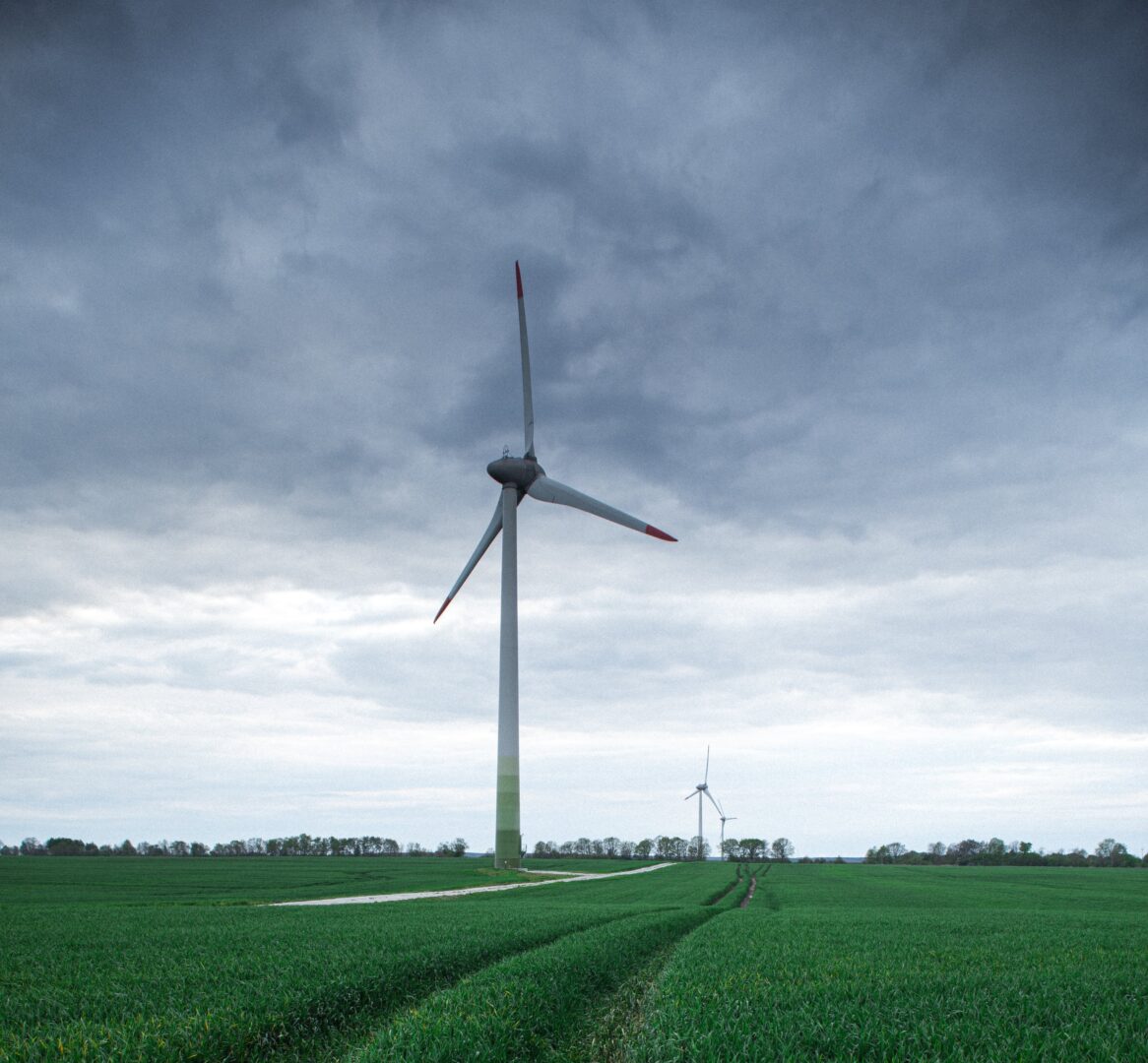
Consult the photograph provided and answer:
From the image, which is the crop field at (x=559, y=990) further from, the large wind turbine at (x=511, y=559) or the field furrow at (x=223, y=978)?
the large wind turbine at (x=511, y=559)

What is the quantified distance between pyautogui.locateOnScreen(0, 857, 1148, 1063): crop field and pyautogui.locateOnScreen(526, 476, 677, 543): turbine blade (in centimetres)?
4950

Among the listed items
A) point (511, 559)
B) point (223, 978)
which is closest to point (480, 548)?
point (511, 559)

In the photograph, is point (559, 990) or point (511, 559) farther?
point (511, 559)

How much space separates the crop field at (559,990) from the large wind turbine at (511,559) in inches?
2100

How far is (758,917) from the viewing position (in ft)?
123

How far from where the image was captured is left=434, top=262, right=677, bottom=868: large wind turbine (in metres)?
85.9

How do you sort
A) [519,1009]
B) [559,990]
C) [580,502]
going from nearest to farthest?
[519,1009] < [559,990] < [580,502]

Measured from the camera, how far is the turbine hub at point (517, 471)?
92.1 metres

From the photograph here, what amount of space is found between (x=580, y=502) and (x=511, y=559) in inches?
433

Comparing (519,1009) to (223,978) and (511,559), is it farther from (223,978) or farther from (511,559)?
(511,559)

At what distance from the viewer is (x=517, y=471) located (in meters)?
92.2

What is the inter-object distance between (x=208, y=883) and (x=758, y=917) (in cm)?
5704

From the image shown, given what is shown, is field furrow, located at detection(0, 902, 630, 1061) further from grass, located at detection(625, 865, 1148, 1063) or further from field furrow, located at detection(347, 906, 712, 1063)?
grass, located at detection(625, 865, 1148, 1063)

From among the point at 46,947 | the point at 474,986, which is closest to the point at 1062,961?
the point at 474,986
